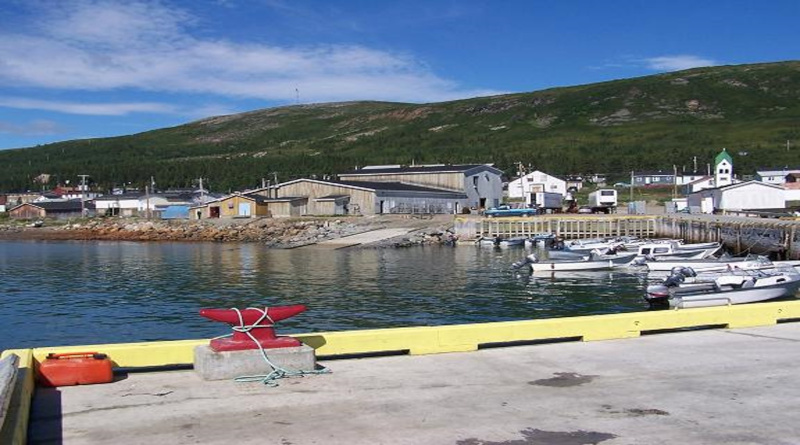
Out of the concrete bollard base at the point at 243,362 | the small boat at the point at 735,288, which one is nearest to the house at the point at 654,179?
the small boat at the point at 735,288

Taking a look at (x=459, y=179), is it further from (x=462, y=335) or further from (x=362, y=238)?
(x=462, y=335)

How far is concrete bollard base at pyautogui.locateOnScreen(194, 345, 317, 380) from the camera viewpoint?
35.8 feet

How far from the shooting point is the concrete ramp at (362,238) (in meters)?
71.9

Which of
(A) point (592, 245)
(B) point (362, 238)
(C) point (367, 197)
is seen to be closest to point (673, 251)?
(A) point (592, 245)

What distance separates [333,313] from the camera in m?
31.5

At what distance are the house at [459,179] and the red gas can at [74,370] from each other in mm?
87691

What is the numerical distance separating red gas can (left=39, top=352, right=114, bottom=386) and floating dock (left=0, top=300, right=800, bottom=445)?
20cm

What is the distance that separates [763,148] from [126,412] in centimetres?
18192

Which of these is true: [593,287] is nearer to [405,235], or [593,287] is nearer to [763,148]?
[405,235]

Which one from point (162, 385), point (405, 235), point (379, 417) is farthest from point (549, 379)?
point (405, 235)

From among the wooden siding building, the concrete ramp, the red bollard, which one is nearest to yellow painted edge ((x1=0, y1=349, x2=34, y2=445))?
the red bollard

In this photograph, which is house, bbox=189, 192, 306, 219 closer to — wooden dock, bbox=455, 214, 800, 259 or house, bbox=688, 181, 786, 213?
wooden dock, bbox=455, 214, 800, 259

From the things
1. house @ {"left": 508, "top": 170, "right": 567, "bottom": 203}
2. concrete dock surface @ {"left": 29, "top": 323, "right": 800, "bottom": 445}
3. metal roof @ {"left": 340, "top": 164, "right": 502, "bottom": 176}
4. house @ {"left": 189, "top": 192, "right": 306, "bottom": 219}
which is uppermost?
metal roof @ {"left": 340, "top": 164, "right": 502, "bottom": 176}

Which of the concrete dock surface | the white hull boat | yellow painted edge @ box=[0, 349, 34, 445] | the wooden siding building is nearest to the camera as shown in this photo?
yellow painted edge @ box=[0, 349, 34, 445]
